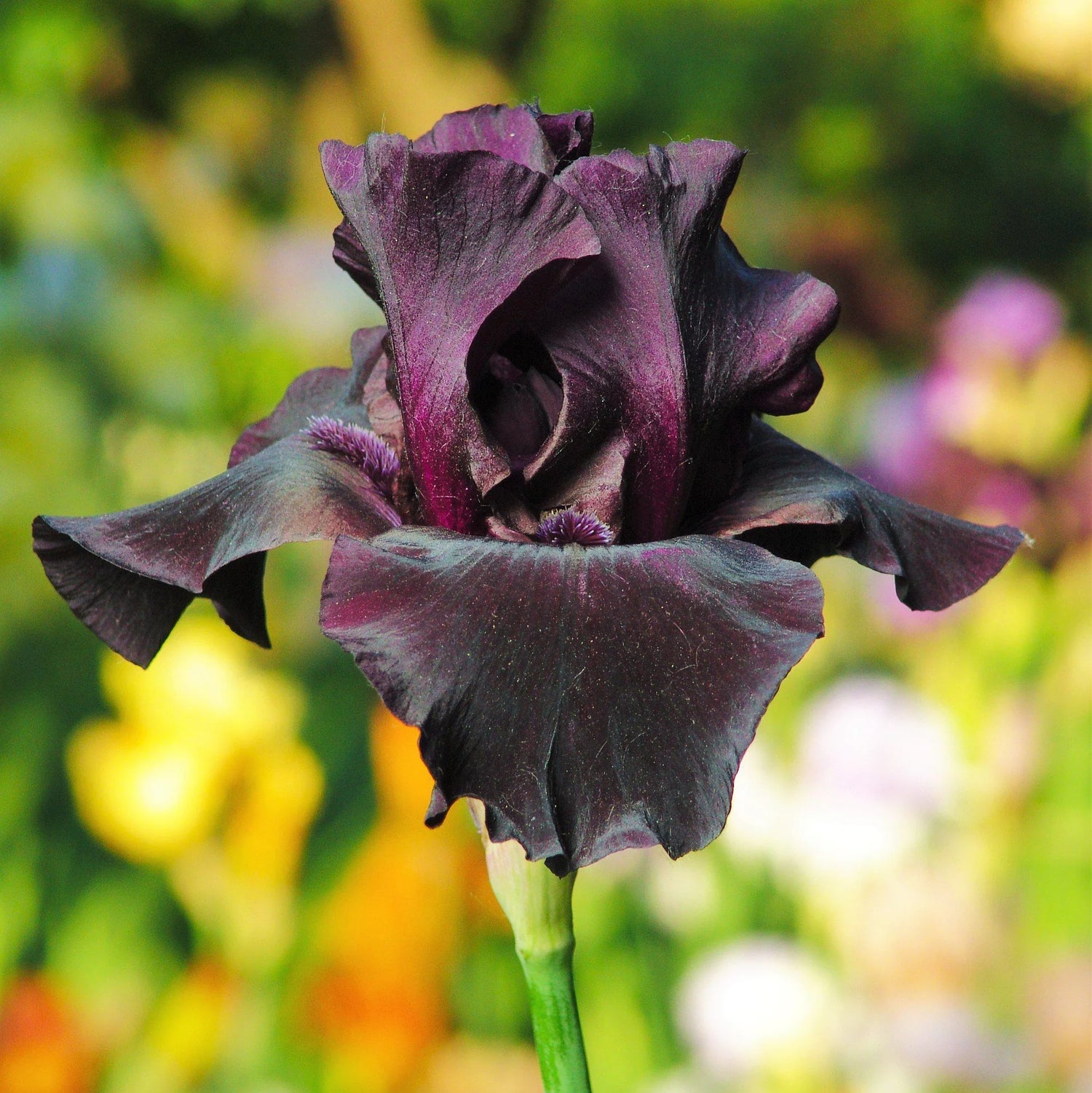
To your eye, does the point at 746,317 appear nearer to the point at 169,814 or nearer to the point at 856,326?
the point at 169,814

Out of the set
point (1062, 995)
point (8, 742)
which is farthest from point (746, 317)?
point (8, 742)

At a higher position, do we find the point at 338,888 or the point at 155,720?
the point at 155,720

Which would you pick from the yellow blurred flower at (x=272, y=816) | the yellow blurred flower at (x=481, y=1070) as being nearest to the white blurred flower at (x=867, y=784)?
the yellow blurred flower at (x=481, y=1070)

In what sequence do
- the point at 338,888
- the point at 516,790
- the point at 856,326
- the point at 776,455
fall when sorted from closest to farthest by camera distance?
the point at 516,790 < the point at 776,455 < the point at 338,888 < the point at 856,326

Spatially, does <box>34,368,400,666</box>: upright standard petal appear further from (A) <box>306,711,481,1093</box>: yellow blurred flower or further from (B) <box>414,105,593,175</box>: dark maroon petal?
(A) <box>306,711,481,1093</box>: yellow blurred flower

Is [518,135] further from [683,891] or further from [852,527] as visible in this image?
[683,891]

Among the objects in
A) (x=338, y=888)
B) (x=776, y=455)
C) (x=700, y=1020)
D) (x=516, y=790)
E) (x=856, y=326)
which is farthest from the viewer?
(x=856, y=326)
